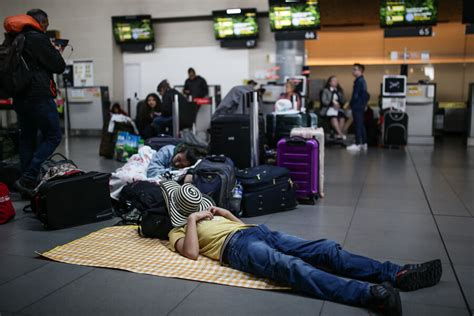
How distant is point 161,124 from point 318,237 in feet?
19.9

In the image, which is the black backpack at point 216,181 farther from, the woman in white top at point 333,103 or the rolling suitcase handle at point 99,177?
the woman in white top at point 333,103

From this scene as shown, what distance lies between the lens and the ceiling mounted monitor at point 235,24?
1313cm

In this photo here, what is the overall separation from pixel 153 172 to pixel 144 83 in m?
9.32

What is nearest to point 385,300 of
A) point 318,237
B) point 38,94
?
point 318,237

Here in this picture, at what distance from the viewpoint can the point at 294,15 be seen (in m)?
12.6

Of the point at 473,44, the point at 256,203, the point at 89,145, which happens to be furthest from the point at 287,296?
the point at 473,44

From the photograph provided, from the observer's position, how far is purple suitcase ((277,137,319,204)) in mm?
5742

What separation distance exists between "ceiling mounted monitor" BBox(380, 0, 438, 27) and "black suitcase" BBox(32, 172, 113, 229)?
9.28 m

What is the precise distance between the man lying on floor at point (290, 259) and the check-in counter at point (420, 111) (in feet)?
29.4

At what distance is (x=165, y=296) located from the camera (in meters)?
3.09

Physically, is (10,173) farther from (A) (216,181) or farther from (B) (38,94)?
(A) (216,181)

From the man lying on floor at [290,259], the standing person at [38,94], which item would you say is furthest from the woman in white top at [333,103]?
the man lying on floor at [290,259]

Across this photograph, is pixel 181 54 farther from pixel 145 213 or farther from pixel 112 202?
pixel 145 213

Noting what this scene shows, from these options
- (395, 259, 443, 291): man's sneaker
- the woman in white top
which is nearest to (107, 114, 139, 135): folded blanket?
the woman in white top
